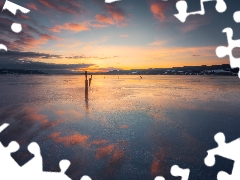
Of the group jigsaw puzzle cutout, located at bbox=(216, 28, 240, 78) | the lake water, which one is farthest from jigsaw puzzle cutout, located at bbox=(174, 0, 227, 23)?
the lake water

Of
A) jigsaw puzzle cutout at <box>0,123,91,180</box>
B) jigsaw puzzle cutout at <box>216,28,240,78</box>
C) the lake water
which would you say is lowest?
the lake water

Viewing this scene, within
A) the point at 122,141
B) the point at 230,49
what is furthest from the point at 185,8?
the point at 122,141

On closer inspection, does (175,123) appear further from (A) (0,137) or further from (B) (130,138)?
(A) (0,137)

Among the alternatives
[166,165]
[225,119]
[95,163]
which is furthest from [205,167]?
[225,119]

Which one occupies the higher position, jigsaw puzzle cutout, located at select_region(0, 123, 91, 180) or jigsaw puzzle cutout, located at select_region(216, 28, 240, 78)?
jigsaw puzzle cutout, located at select_region(216, 28, 240, 78)

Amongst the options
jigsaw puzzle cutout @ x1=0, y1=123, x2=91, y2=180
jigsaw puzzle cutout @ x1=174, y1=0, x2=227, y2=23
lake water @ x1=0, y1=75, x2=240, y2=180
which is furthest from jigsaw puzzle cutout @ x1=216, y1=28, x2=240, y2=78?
jigsaw puzzle cutout @ x1=0, y1=123, x2=91, y2=180

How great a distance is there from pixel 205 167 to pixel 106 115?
8404mm

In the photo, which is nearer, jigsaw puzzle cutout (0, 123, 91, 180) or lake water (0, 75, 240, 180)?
jigsaw puzzle cutout (0, 123, 91, 180)

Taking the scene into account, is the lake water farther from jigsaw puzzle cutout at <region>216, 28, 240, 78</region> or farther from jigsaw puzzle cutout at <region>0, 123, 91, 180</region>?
jigsaw puzzle cutout at <region>216, 28, 240, 78</region>

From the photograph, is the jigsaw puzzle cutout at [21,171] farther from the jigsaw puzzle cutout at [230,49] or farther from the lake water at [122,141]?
the jigsaw puzzle cutout at [230,49]

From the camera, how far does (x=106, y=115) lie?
1381cm

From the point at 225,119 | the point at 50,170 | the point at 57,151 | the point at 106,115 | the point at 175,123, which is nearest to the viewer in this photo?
the point at 50,170

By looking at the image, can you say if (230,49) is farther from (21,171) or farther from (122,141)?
(21,171)

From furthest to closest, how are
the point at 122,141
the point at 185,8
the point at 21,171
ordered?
1. the point at 122,141
2. the point at 21,171
3. the point at 185,8
